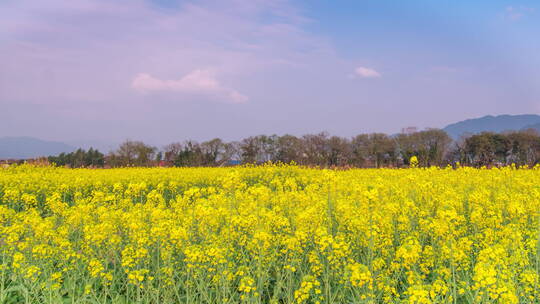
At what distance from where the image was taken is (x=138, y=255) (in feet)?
15.6

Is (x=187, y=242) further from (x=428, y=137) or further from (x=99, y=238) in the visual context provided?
(x=428, y=137)

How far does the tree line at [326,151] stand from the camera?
33531 millimetres

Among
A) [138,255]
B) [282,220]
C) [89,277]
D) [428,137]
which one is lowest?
[89,277]

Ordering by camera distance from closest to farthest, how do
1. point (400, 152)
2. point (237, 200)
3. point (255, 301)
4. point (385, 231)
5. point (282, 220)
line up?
point (255, 301) < point (282, 220) < point (385, 231) < point (237, 200) < point (400, 152)

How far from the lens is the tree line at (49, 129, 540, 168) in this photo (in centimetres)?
3353

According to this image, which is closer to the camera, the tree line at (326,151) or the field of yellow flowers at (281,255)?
the field of yellow flowers at (281,255)

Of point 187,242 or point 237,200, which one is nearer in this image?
point 187,242

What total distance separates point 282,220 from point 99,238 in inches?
96.4

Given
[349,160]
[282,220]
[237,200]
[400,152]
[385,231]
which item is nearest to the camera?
[282,220]

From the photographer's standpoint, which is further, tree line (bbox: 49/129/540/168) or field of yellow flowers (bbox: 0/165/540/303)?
tree line (bbox: 49/129/540/168)

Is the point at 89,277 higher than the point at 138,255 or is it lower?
lower

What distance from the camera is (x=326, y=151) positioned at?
38.1 meters

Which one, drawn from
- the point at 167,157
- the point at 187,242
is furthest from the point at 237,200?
the point at 167,157

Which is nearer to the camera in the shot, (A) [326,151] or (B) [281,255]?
(B) [281,255]
